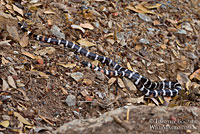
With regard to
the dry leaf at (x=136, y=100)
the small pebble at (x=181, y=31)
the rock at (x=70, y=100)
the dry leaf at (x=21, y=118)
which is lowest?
the dry leaf at (x=136, y=100)

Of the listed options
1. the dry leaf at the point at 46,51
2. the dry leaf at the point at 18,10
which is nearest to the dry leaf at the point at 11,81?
the dry leaf at the point at 46,51

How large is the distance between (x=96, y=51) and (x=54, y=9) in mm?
1443

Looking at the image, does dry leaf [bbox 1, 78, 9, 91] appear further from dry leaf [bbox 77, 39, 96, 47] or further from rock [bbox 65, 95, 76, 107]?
dry leaf [bbox 77, 39, 96, 47]

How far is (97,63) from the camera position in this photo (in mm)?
6434

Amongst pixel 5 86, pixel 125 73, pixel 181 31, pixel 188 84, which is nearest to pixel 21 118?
pixel 5 86

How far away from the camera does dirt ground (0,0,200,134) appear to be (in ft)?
12.7

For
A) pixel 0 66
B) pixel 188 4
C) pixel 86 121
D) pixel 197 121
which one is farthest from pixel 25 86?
pixel 188 4

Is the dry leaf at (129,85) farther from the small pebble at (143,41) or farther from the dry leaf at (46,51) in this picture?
the dry leaf at (46,51)

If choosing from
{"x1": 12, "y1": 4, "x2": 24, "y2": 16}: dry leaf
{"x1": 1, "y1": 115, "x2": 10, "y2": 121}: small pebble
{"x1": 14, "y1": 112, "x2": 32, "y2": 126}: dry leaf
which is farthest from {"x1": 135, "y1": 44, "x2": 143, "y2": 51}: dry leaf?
{"x1": 1, "y1": 115, "x2": 10, "y2": 121}: small pebble

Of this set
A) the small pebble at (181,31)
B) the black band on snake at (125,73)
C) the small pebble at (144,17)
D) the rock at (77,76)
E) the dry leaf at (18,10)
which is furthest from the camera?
the small pebble at (181,31)

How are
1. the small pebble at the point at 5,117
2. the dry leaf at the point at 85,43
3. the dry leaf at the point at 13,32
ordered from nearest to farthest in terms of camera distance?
the small pebble at the point at 5,117
the dry leaf at the point at 13,32
the dry leaf at the point at 85,43

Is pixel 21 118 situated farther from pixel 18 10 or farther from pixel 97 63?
pixel 18 10

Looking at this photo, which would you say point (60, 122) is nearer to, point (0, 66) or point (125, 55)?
point (0, 66)

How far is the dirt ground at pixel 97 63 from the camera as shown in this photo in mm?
3875
